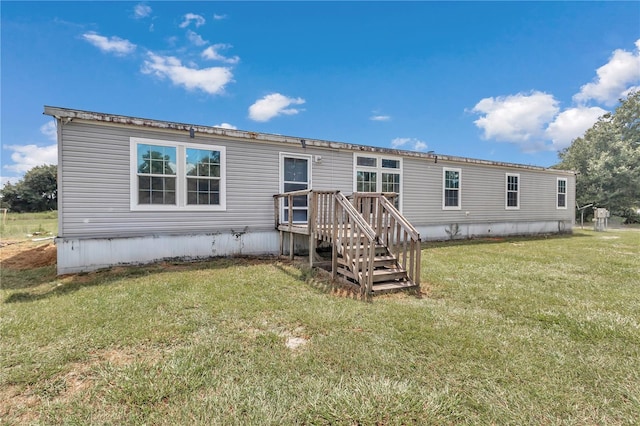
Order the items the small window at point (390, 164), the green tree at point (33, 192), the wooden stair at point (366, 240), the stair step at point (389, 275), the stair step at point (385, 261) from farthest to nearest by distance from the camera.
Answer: the green tree at point (33, 192) → the small window at point (390, 164) → the stair step at point (385, 261) → the stair step at point (389, 275) → the wooden stair at point (366, 240)

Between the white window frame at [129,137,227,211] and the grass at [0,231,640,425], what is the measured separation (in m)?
2.09

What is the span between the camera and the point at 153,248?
6324mm

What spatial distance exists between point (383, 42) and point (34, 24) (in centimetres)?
1116

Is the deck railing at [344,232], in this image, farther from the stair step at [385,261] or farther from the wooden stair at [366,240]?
A: the stair step at [385,261]

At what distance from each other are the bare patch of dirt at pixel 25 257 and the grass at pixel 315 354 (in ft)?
5.81

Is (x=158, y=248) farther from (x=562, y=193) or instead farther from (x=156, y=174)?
(x=562, y=193)

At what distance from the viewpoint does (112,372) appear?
228cm

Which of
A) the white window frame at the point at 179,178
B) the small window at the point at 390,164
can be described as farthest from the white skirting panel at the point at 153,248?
the small window at the point at 390,164

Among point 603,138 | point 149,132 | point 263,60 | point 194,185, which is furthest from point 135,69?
point 603,138

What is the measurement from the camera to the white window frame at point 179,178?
6.07 m

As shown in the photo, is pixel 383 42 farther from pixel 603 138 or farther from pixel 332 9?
pixel 603 138

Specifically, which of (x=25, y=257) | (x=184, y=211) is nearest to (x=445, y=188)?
(x=184, y=211)

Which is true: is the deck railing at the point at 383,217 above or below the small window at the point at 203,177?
below

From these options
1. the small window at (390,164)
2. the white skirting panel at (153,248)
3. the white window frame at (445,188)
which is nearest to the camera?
the white skirting panel at (153,248)
